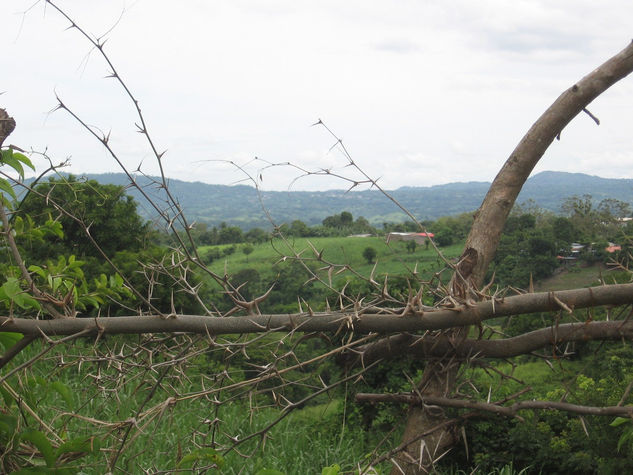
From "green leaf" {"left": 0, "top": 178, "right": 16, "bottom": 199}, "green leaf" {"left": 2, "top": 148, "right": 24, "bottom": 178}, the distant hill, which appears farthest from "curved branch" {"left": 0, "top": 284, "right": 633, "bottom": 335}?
the distant hill

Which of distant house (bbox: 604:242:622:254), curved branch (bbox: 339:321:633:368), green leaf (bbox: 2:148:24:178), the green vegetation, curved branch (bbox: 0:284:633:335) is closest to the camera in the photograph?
curved branch (bbox: 0:284:633:335)

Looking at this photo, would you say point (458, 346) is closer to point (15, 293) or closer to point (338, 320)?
point (338, 320)

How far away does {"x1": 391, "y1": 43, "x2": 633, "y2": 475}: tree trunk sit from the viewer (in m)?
1.88

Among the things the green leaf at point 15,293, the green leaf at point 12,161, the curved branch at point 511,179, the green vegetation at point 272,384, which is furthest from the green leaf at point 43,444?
the curved branch at point 511,179

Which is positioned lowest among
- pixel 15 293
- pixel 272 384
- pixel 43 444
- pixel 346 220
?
pixel 272 384

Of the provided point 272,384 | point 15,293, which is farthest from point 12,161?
point 272,384

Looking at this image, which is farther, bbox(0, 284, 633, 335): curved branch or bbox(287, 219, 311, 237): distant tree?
bbox(287, 219, 311, 237): distant tree

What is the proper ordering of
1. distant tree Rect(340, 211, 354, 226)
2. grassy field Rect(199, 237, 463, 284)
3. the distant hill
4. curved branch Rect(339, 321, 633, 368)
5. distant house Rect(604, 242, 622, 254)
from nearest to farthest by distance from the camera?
curved branch Rect(339, 321, 633, 368)
grassy field Rect(199, 237, 463, 284)
distant house Rect(604, 242, 622, 254)
distant tree Rect(340, 211, 354, 226)
the distant hill

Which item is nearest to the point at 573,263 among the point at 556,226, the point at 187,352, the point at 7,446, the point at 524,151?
the point at 556,226

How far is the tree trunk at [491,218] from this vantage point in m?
1.88

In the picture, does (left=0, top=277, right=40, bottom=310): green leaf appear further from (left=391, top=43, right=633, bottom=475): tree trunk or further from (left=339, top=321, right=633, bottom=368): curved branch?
(left=391, top=43, right=633, bottom=475): tree trunk

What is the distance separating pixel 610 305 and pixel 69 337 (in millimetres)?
1528

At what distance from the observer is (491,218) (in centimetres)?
203

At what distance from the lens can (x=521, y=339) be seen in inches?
71.8
